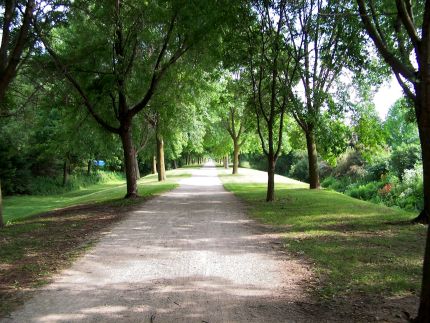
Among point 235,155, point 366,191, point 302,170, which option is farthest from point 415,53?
point 302,170

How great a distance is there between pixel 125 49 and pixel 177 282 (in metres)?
13.1

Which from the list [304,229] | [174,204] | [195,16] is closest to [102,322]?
[304,229]

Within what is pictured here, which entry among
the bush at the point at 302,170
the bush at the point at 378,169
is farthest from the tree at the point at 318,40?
the bush at the point at 302,170

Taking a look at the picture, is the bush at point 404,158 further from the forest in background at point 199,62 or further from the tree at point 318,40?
the tree at point 318,40

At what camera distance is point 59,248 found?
29.0 ft

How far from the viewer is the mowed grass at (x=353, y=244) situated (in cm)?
620

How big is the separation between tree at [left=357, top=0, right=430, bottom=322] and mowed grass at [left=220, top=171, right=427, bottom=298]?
3.71 feet

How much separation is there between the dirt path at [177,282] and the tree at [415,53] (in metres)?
2.13

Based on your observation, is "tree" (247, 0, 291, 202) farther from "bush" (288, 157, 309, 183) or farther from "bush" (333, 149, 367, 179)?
"bush" (288, 157, 309, 183)

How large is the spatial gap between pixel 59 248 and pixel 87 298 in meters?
3.50

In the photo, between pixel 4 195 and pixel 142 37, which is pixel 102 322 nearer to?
pixel 142 37

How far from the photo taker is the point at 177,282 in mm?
6371

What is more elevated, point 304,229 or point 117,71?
point 117,71

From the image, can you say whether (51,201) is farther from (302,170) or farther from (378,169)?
(302,170)
